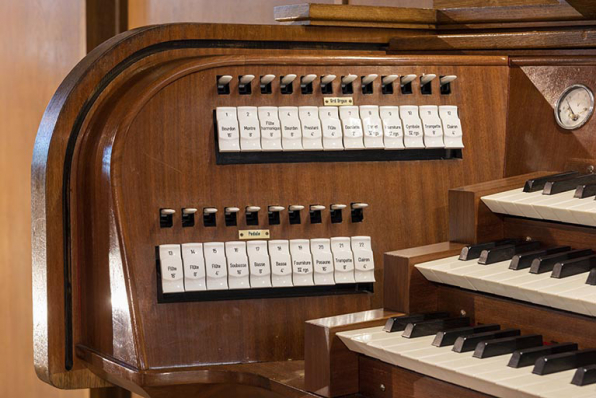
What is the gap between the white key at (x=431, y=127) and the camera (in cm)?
182

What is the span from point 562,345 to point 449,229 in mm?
412

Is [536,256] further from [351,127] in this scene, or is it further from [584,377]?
[351,127]

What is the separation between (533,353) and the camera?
4.30 ft

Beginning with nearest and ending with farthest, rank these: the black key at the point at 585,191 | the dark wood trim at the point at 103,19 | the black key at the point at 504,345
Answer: the black key at the point at 504,345 → the black key at the point at 585,191 → the dark wood trim at the point at 103,19

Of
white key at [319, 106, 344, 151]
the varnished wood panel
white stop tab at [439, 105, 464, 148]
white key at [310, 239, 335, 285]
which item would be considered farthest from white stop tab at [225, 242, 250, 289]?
the varnished wood panel

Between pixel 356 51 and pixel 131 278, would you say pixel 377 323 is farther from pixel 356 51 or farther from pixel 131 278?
pixel 356 51

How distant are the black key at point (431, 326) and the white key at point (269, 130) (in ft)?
1.49

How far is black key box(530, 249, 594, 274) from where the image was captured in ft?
4.75

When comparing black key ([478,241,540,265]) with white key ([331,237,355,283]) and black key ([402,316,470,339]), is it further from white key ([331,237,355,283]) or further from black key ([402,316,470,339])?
white key ([331,237,355,283])

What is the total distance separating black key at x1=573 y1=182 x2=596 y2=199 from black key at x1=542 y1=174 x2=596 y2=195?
1.8 inches

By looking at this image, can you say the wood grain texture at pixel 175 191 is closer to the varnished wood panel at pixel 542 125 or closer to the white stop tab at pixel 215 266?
the white stop tab at pixel 215 266

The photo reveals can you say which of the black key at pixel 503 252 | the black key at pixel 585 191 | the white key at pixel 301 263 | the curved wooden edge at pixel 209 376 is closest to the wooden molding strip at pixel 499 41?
the black key at pixel 585 191

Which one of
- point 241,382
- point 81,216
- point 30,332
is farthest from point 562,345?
point 30,332

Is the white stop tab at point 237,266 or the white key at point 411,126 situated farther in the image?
the white key at point 411,126
